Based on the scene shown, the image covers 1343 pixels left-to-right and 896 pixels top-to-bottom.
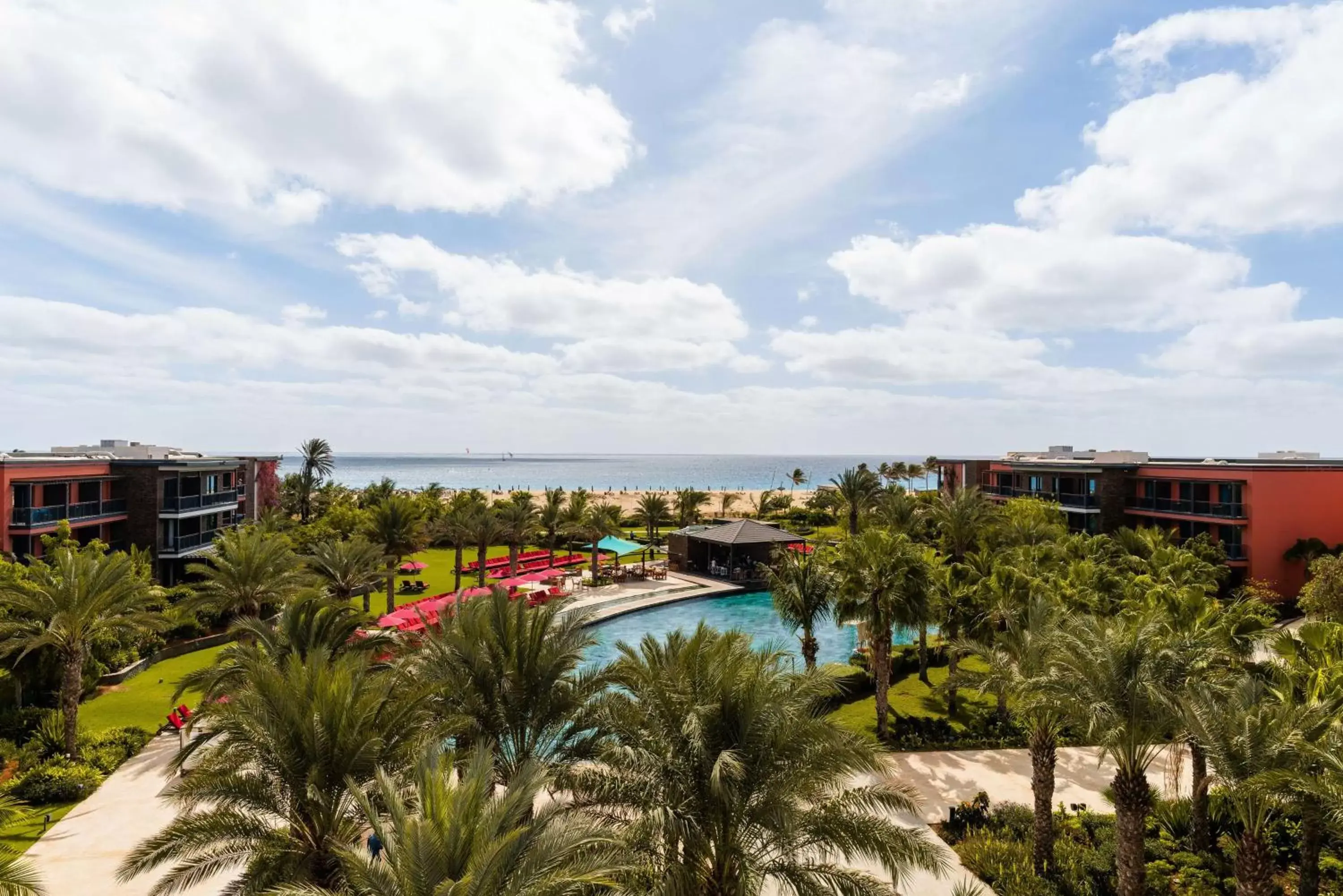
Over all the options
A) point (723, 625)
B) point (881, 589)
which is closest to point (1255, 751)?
point (881, 589)

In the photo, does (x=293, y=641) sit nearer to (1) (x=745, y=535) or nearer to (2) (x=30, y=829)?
(2) (x=30, y=829)

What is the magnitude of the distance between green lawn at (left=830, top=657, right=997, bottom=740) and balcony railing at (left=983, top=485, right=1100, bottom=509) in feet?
66.3

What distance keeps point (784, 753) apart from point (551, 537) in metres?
33.6

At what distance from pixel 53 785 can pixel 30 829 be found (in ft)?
4.79

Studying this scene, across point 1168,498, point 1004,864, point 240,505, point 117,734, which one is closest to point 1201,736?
point 1004,864

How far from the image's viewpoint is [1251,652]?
15.2 meters

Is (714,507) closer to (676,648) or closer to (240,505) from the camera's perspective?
(240,505)

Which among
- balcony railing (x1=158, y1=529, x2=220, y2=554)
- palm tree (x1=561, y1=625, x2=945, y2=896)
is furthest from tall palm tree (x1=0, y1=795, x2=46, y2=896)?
balcony railing (x1=158, y1=529, x2=220, y2=554)

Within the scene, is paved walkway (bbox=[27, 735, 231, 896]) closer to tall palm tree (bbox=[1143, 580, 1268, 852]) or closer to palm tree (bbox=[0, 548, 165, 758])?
palm tree (bbox=[0, 548, 165, 758])

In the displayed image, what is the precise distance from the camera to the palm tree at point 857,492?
44969 millimetres

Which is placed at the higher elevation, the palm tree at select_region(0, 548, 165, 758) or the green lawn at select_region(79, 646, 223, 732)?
the palm tree at select_region(0, 548, 165, 758)

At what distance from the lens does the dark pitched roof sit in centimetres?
3975

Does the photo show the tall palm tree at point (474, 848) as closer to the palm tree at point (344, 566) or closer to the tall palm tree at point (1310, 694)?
the tall palm tree at point (1310, 694)

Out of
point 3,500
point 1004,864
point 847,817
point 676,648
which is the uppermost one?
point 3,500
